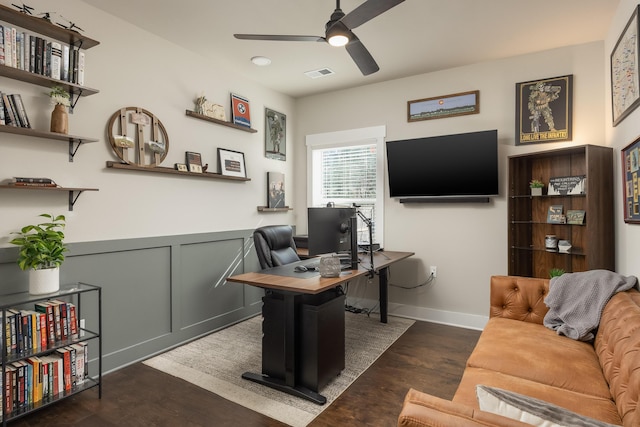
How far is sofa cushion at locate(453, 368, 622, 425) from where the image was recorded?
1.39 meters

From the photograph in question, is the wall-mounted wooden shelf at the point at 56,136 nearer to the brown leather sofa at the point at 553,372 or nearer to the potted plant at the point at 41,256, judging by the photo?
the potted plant at the point at 41,256

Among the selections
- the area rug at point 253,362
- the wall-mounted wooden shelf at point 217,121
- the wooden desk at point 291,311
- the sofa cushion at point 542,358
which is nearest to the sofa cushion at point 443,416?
the sofa cushion at point 542,358

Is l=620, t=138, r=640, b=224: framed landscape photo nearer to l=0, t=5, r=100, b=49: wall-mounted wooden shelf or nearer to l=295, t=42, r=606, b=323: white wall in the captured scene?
l=295, t=42, r=606, b=323: white wall

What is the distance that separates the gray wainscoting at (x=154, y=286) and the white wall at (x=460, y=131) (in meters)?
1.78

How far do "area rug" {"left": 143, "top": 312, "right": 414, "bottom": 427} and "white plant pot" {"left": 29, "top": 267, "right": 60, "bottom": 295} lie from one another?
1.04m

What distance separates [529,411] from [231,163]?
11.3 feet

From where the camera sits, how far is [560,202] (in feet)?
10.7

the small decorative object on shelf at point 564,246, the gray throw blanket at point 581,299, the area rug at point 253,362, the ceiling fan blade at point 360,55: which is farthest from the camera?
the small decorative object on shelf at point 564,246

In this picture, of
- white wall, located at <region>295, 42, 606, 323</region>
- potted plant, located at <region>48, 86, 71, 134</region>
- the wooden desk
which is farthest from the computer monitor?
potted plant, located at <region>48, 86, 71, 134</region>

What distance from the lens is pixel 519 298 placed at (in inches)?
100

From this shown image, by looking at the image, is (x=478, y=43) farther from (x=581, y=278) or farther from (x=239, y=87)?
(x=239, y=87)

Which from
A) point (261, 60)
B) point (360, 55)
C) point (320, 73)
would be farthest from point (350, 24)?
point (320, 73)

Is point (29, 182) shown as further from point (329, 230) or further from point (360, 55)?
point (360, 55)

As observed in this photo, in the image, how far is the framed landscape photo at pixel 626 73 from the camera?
2119mm
